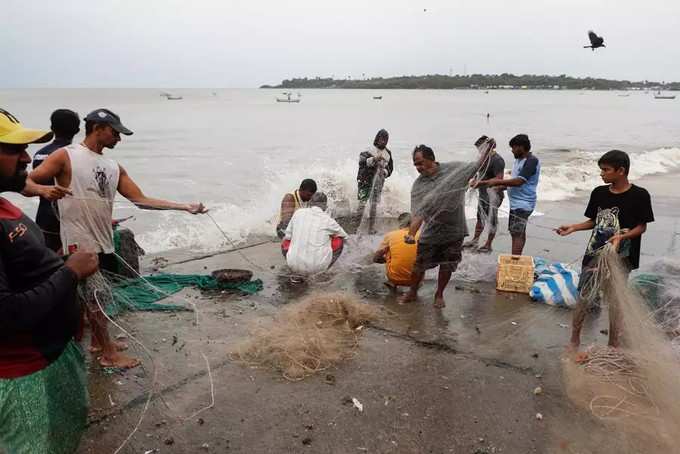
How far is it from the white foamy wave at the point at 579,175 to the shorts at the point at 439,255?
8.10 m

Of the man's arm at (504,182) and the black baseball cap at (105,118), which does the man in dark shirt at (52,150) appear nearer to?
the black baseball cap at (105,118)

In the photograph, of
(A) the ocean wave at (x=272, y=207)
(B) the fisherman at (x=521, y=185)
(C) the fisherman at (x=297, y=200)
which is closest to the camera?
(B) the fisherman at (x=521, y=185)

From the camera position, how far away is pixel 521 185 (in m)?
6.31

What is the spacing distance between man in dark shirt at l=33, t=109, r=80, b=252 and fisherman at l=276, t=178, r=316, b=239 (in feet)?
8.70

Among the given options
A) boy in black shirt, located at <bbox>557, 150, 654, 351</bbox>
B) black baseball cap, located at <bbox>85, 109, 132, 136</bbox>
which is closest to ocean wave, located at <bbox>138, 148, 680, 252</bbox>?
boy in black shirt, located at <bbox>557, 150, 654, 351</bbox>

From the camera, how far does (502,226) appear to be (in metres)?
8.94

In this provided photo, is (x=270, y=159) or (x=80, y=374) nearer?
(x=80, y=374)

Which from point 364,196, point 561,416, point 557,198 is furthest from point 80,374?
point 557,198

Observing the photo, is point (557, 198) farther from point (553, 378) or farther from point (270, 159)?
point (270, 159)

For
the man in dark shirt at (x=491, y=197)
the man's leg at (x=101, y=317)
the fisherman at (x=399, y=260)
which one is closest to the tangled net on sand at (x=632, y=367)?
the fisherman at (x=399, y=260)

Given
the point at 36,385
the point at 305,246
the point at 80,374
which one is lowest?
the point at 305,246

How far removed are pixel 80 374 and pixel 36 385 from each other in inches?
16.3

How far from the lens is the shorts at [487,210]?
6.78 metres

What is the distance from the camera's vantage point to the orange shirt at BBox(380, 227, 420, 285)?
18.5ft
